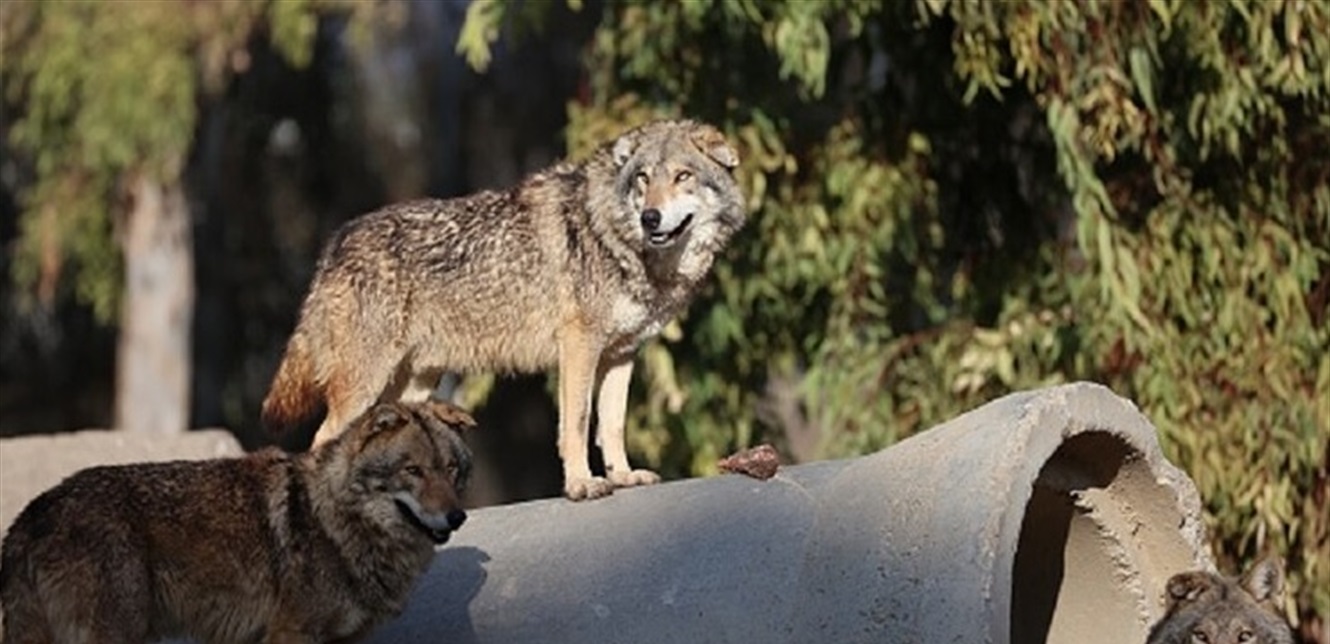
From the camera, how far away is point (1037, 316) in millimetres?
13641

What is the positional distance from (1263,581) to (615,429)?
7.64ft

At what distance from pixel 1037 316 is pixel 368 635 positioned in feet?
18.7

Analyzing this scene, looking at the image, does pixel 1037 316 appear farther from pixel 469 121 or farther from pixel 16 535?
pixel 469 121

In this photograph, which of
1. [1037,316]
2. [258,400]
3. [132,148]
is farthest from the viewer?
[258,400]

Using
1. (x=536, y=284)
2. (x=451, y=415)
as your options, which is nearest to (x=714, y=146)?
(x=536, y=284)

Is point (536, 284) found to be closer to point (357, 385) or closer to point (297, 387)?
point (357, 385)

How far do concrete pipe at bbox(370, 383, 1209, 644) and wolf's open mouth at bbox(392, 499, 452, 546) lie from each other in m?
0.99

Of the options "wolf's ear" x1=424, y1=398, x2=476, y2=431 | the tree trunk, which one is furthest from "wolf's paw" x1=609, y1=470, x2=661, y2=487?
the tree trunk

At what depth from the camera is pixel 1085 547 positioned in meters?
9.82

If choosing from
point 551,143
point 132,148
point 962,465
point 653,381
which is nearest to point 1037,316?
point 653,381

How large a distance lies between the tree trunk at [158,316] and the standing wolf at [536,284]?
13.8 m

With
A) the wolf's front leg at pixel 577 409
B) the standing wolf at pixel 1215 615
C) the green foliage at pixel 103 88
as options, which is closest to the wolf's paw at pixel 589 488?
the wolf's front leg at pixel 577 409

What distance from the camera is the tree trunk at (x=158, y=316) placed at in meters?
24.1

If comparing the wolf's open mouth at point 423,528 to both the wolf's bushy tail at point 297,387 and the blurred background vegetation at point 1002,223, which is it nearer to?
the wolf's bushy tail at point 297,387
